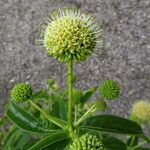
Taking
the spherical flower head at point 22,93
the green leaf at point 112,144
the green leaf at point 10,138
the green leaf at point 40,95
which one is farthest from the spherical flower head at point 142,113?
the spherical flower head at point 22,93

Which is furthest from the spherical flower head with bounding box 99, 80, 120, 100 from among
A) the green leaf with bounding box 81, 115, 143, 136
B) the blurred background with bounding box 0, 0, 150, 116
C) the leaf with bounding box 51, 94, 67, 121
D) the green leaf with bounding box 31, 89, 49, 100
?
the blurred background with bounding box 0, 0, 150, 116

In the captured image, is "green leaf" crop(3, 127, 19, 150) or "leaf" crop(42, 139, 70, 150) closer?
"leaf" crop(42, 139, 70, 150)

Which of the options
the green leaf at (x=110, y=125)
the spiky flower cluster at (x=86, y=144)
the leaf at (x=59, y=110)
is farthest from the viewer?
the leaf at (x=59, y=110)

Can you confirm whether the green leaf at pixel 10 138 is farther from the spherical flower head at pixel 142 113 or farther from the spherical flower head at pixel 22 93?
the spherical flower head at pixel 142 113

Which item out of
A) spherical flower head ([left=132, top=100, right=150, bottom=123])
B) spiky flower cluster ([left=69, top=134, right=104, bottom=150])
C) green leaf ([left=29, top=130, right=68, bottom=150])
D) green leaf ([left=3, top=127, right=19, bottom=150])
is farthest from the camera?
spherical flower head ([left=132, top=100, right=150, bottom=123])

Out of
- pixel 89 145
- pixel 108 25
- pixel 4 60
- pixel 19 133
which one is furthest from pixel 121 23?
pixel 89 145

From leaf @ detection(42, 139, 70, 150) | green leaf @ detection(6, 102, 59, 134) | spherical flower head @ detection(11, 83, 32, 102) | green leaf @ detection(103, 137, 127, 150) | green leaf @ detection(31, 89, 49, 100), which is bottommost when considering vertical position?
green leaf @ detection(103, 137, 127, 150)

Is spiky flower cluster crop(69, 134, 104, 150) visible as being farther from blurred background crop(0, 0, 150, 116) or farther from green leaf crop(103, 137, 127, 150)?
blurred background crop(0, 0, 150, 116)

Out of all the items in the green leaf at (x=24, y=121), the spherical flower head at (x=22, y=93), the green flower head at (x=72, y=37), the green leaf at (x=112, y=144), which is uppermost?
the green flower head at (x=72, y=37)

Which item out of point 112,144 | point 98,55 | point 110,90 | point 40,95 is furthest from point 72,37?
point 98,55
